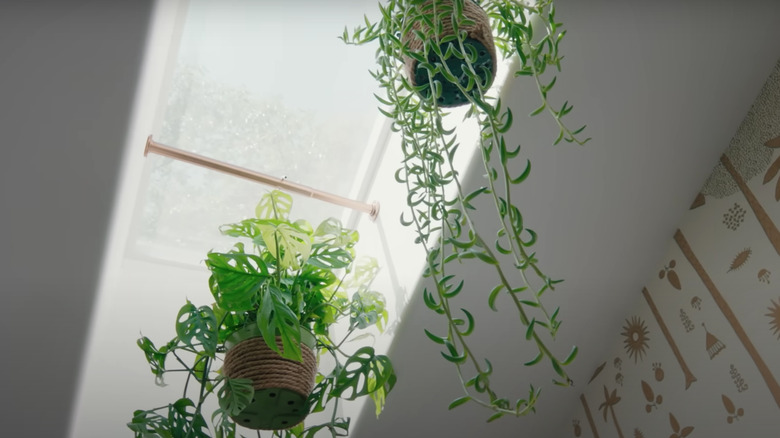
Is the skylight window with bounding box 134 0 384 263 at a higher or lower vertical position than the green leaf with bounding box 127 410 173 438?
higher

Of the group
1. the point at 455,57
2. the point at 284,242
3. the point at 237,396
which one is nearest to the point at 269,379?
the point at 237,396

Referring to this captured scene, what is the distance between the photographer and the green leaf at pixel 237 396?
3.94ft

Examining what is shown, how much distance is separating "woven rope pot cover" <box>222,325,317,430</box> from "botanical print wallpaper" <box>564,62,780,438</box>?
1.08 metres

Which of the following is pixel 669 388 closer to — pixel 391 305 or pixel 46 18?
pixel 391 305

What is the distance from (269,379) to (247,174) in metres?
0.73

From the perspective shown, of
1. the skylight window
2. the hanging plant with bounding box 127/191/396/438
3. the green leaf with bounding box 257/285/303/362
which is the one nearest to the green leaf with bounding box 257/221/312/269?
the hanging plant with bounding box 127/191/396/438

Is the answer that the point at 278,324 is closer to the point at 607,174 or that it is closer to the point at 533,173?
the point at 533,173

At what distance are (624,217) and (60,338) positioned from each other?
1.49 m

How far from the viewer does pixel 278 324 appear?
1.23 meters

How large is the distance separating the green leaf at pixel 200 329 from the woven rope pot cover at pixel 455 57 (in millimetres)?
641

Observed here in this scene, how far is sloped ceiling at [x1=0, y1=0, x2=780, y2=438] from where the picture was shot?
3.57ft

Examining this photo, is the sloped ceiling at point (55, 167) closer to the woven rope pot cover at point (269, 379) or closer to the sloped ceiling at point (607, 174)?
the woven rope pot cover at point (269, 379)

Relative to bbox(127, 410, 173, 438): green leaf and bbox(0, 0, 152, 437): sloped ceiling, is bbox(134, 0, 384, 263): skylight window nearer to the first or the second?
bbox(0, 0, 152, 437): sloped ceiling

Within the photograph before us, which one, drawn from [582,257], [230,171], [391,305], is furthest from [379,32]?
[582,257]
